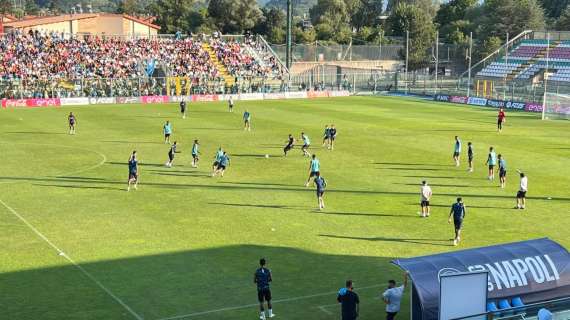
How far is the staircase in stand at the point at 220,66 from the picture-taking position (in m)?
84.7

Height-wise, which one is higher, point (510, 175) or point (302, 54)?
point (302, 54)

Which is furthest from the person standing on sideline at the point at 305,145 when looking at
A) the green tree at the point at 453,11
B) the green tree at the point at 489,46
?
the green tree at the point at 453,11

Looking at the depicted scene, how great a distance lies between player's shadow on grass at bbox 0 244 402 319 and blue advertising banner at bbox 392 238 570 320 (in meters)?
2.77

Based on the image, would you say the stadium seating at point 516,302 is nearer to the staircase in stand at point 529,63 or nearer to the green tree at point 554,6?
the staircase in stand at point 529,63

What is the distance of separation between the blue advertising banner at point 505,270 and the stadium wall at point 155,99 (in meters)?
59.6

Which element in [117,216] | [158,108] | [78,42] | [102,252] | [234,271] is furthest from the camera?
[78,42]

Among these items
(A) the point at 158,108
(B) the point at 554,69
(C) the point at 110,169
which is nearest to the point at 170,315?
(C) the point at 110,169

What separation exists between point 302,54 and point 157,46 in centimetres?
2664

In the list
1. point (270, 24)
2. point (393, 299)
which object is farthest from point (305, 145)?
point (270, 24)

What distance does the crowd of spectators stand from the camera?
7438 centimetres

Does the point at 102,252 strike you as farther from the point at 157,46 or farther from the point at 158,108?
the point at 157,46

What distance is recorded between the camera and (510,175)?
3659 cm

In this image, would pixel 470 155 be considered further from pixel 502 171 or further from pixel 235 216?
pixel 235 216

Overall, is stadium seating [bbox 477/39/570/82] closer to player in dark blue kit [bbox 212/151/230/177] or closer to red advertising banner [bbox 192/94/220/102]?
red advertising banner [bbox 192/94/220/102]
